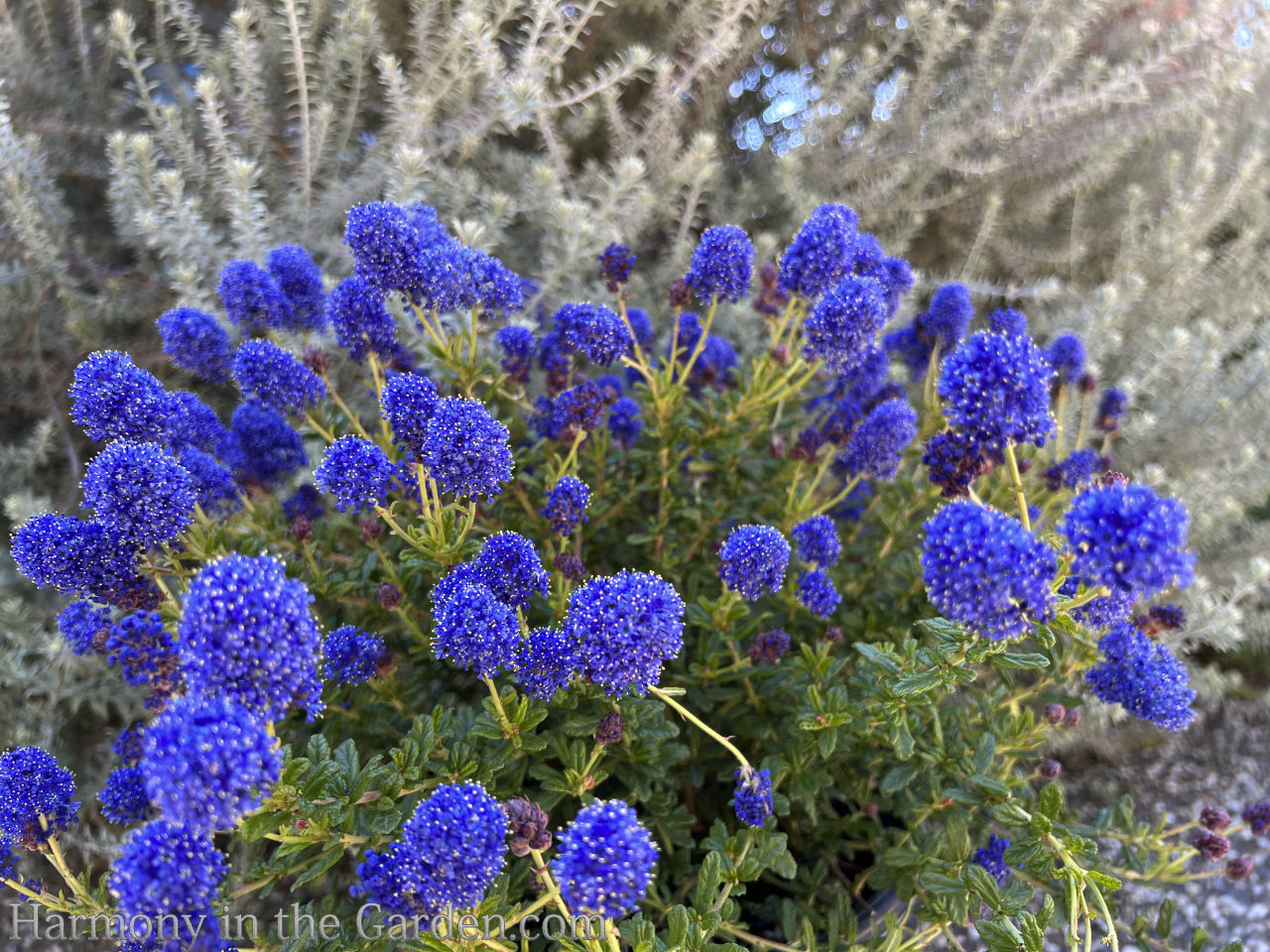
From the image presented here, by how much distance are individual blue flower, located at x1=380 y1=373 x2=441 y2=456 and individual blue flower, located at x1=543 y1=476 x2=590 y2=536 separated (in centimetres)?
31

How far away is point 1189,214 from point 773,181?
168 centimetres

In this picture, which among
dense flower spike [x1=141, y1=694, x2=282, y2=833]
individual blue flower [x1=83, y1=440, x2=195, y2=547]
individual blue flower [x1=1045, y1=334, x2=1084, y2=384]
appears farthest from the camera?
individual blue flower [x1=1045, y1=334, x2=1084, y2=384]

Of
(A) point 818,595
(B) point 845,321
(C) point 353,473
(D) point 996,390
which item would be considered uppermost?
(D) point 996,390

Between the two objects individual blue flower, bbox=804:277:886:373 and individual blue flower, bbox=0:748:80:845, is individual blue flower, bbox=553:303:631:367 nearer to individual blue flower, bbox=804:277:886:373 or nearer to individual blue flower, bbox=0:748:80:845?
individual blue flower, bbox=804:277:886:373

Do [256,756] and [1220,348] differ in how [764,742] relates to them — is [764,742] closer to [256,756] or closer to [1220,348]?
[256,756]

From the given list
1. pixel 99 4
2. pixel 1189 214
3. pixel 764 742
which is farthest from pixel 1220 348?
pixel 99 4

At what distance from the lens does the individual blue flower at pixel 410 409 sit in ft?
5.13

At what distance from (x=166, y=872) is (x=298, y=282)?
143 cm

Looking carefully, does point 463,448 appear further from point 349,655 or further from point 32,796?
point 32,796

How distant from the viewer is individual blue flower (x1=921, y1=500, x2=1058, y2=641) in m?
1.17

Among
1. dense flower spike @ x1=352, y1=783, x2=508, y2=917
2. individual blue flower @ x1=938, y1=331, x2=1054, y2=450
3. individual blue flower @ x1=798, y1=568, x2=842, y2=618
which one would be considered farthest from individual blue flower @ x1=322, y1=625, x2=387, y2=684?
individual blue flower @ x1=938, y1=331, x2=1054, y2=450

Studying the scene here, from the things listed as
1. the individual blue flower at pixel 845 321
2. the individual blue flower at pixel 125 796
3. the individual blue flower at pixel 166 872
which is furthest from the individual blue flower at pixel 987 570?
the individual blue flower at pixel 125 796

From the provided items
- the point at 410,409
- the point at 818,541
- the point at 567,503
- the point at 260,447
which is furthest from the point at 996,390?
the point at 260,447

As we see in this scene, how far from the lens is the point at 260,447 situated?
75.9 inches
